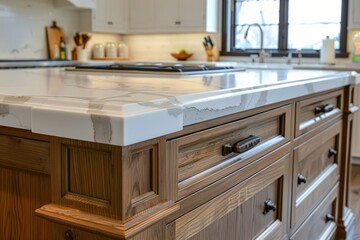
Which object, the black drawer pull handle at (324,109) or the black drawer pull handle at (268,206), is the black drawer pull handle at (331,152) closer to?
the black drawer pull handle at (324,109)

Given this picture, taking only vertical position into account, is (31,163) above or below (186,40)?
below

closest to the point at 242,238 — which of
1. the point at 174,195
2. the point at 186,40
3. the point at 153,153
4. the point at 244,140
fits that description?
the point at 244,140

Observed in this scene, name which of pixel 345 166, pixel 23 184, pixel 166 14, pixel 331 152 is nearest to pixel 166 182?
pixel 23 184

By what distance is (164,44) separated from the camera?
5926 millimetres

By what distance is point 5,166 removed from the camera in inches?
38.6

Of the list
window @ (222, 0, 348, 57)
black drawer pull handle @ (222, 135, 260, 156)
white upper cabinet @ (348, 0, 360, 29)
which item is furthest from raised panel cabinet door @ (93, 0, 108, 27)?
black drawer pull handle @ (222, 135, 260, 156)

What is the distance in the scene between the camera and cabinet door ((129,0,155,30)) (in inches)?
222

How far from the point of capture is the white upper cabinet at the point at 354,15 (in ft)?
14.9

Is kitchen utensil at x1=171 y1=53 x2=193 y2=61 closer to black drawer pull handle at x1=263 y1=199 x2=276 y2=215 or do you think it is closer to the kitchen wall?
the kitchen wall

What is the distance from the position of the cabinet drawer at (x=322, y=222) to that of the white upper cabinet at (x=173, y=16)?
3.30m

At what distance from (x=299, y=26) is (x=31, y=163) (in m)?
4.71

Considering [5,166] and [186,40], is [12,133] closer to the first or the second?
[5,166]

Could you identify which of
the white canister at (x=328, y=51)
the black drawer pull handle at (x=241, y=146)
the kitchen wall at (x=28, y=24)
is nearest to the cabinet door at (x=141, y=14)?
the kitchen wall at (x=28, y=24)

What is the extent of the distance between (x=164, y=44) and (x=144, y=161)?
5.24 metres
